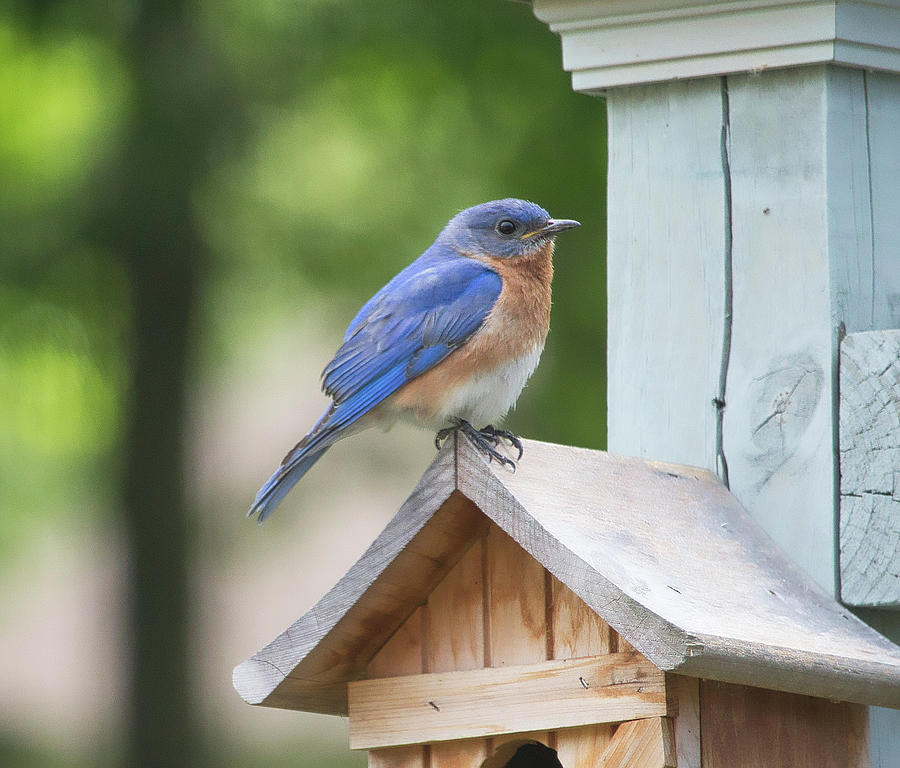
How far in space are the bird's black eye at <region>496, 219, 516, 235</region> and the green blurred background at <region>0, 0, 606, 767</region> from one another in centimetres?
341

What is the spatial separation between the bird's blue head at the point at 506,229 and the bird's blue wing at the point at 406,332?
0.97 ft

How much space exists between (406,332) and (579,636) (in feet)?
3.53

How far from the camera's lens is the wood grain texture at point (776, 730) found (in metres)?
2.81

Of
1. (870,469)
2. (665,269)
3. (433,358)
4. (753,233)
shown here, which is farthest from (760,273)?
(433,358)

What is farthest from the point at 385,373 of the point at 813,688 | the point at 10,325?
the point at 10,325

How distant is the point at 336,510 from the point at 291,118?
7.32ft

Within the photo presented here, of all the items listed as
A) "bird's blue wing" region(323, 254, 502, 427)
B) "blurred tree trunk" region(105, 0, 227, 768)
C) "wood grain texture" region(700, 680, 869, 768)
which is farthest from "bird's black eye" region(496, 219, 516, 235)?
"blurred tree trunk" region(105, 0, 227, 768)

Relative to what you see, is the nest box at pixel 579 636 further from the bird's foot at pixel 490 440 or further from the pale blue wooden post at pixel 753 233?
A: the pale blue wooden post at pixel 753 233

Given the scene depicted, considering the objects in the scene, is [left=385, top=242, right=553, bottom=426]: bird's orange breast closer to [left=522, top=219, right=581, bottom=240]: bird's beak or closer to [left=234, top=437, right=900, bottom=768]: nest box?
[left=522, top=219, right=581, bottom=240]: bird's beak

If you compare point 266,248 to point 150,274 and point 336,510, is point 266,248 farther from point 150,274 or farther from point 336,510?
point 336,510

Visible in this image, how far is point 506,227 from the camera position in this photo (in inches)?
166

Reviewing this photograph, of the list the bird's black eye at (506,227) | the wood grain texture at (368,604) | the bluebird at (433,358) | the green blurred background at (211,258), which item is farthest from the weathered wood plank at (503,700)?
the green blurred background at (211,258)

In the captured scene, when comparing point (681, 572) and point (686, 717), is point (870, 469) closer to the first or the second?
point (681, 572)

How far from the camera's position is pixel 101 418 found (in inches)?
327
